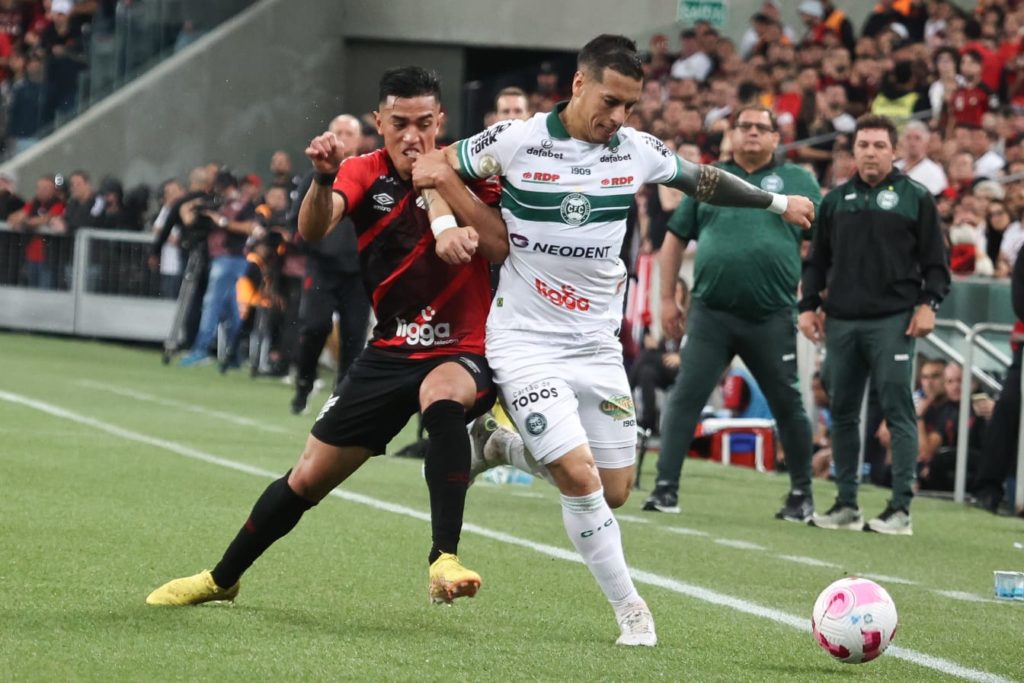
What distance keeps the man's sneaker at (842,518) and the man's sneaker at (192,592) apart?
5.14 m

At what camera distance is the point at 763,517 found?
11.4 m

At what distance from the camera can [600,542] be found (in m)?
6.30

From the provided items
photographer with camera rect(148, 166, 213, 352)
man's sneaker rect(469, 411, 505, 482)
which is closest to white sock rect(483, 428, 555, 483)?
man's sneaker rect(469, 411, 505, 482)

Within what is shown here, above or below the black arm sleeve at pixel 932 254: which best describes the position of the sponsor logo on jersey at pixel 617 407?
below

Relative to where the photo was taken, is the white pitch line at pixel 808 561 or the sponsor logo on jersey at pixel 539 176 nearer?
the sponsor logo on jersey at pixel 539 176

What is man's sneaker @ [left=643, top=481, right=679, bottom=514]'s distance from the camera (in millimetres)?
11219

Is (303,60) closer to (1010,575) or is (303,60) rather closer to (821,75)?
(821,75)

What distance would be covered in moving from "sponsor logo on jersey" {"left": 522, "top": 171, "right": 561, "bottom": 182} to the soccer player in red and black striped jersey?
19cm

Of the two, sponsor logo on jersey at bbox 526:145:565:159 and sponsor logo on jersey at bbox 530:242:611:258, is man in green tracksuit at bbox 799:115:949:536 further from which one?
sponsor logo on jersey at bbox 526:145:565:159

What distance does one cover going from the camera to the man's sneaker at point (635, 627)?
6.27 meters

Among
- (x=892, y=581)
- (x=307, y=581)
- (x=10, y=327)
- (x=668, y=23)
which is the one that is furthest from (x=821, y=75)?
(x=307, y=581)

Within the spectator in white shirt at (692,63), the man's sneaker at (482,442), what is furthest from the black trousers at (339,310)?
the spectator in white shirt at (692,63)

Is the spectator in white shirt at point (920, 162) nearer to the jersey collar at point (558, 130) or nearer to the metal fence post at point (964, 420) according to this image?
the metal fence post at point (964, 420)

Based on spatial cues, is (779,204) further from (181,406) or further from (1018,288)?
(181,406)
